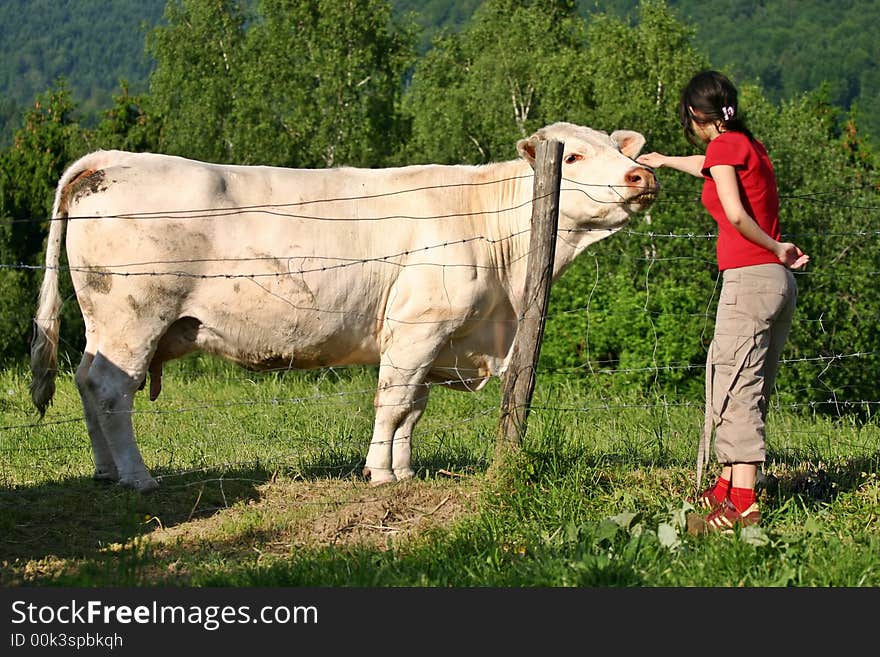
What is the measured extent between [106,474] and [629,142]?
3950 mm

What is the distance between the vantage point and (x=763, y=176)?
5441 millimetres

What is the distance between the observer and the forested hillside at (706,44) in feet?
331

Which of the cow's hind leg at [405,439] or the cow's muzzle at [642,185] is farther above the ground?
the cow's muzzle at [642,185]

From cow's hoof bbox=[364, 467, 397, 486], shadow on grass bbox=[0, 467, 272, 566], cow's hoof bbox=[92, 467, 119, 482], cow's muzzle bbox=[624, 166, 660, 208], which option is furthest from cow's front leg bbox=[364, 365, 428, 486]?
cow's muzzle bbox=[624, 166, 660, 208]

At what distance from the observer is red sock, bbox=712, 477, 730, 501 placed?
5676 millimetres

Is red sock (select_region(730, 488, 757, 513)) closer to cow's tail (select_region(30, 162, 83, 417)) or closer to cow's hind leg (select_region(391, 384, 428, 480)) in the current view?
cow's hind leg (select_region(391, 384, 428, 480))

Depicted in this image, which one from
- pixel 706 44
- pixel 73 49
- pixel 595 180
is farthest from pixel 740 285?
pixel 73 49

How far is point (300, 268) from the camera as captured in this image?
22.1ft

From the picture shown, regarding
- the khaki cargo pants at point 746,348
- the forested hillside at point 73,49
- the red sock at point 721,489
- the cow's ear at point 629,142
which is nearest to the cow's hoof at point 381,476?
the red sock at point 721,489

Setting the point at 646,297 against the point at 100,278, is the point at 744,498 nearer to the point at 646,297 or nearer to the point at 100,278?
the point at 100,278

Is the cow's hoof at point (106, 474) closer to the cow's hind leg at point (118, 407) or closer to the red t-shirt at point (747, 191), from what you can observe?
the cow's hind leg at point (118, 407)

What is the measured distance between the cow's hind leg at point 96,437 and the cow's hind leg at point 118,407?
0.03 meters

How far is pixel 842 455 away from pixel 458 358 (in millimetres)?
2566

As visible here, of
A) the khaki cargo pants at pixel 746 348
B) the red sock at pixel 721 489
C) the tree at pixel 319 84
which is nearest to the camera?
the khaki cargo pants at pixel 746 348
